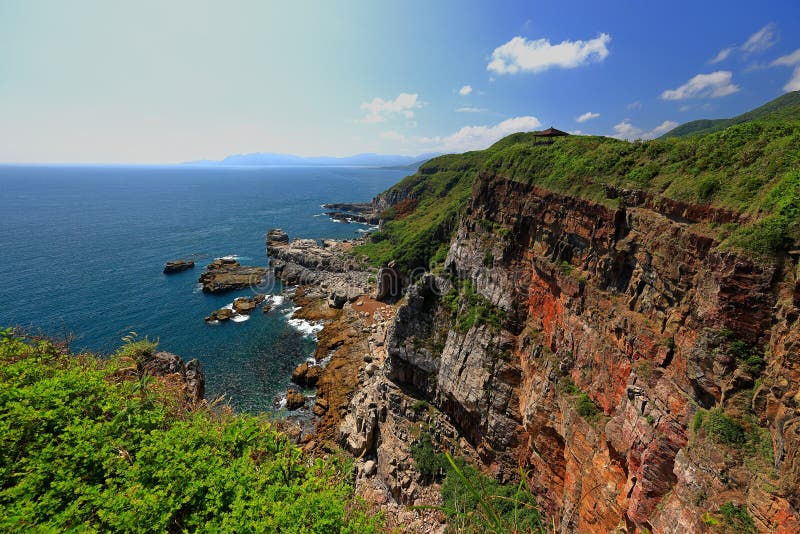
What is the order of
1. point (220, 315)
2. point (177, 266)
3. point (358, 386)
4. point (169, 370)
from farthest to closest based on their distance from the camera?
point (177, 266), point (220, 315), point (358, 386), point (169, 370)

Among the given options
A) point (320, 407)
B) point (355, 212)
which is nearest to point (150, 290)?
point (320, 407)

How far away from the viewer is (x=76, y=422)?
13.2 meters

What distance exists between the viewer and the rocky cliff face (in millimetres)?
14289

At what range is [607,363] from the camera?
22922 millimetres

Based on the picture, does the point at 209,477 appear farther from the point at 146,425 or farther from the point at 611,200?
the point at 611,200

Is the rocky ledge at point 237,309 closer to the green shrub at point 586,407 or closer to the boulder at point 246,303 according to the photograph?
the boulder at point 246,303

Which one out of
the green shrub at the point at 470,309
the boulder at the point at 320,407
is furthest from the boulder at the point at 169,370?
the green shrub at the point at 470,309

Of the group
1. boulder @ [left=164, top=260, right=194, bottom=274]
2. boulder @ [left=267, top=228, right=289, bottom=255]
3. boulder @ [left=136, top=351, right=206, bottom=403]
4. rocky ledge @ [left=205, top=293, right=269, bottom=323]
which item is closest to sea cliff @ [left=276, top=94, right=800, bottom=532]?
boulder @ [left=136, top=351, right=206, bottom=403]

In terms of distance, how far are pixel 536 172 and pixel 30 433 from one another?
127 feet

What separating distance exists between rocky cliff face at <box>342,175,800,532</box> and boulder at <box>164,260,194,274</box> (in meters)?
70.7

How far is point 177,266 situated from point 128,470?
299 feet

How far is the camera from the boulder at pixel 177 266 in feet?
291

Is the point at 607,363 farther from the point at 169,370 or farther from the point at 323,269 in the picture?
the point at 323,269

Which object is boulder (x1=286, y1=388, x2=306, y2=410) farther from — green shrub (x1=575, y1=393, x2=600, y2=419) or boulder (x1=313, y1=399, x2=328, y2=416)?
green shrub (x1=575, y1=393, x2=600, y2=419)
